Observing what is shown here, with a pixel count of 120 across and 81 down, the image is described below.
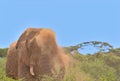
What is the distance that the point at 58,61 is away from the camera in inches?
444

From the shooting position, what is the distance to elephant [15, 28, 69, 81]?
35.8ft

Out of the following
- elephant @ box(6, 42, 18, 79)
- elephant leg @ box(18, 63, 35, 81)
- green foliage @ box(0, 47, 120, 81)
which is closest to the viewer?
green foliage @ box(0, 47, 120, 81)

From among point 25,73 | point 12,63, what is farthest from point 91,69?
point 25,73

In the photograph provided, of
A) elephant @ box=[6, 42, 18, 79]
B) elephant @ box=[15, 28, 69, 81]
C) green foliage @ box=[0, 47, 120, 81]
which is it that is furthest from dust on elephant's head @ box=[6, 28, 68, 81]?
elephant @ box=[6, 42, 18, 79]

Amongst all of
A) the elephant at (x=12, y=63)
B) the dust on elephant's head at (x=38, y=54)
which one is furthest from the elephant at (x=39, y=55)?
the elephant at (x=12, y=63)

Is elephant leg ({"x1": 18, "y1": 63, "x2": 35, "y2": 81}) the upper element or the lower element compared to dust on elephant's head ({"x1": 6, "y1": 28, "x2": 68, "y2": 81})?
lower

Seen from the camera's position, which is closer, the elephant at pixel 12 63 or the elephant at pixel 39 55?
the elephant at pixel 39 55

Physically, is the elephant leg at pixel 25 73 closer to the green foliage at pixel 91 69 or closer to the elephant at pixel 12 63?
the green foliage at pixel 91 69

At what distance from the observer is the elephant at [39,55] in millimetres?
10914

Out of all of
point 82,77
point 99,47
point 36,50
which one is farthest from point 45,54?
point 99,47

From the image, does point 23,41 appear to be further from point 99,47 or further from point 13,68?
point 99,47

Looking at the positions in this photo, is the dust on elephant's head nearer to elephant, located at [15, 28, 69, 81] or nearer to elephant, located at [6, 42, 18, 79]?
elephant, located at [15, 28, 69, 81]

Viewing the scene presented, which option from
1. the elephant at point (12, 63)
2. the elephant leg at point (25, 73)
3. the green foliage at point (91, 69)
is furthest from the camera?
the elephant at point (12, 63)

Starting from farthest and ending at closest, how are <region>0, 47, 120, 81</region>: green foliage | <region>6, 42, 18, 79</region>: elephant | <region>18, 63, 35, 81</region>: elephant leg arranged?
<region>6, 42, 18, 79</region>: elephant → <region>18, 63, 35, 81</region>: elephant leg → <region>0, 47, 120, 81</region>: green foliage
